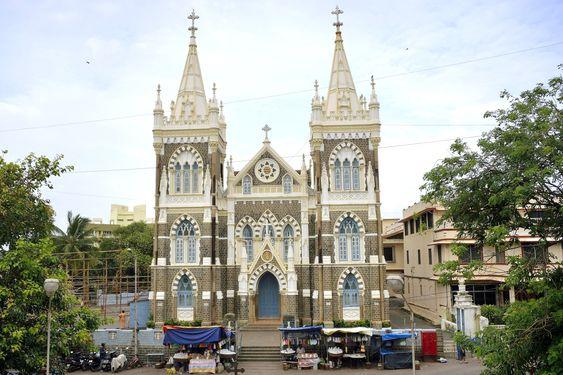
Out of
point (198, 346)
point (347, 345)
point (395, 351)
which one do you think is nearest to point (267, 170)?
point (347, 345)

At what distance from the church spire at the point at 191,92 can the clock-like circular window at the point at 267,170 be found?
5.08m

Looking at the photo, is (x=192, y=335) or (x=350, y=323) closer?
(x=192, y=335)

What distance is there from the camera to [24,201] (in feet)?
51.4

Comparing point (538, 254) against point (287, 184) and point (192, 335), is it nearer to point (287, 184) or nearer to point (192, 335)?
point (192, 335)

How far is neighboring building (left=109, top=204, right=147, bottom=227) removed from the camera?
5027 inches

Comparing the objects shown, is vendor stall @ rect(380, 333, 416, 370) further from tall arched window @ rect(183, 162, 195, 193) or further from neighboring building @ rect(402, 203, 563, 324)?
tall arched window @ rect(183, 162, 195, 193)

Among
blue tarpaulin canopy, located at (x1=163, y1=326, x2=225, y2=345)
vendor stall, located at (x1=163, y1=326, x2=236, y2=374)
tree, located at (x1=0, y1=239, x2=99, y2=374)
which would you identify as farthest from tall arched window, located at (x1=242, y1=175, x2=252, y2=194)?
tree, located at (x1=0, y1=239, x2=99, y2=374)

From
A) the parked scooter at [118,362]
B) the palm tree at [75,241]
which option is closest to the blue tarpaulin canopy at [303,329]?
the parked scooter at [118,362]

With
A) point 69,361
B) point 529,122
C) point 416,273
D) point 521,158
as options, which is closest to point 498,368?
point 521,158

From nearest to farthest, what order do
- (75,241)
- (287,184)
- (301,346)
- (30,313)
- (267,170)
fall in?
(30,313) < (301,346) < (287,184) < (267,170) < (75,241)

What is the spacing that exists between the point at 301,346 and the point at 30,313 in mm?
14186

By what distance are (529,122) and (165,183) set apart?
2635cm

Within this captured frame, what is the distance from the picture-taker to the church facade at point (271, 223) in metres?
34.2

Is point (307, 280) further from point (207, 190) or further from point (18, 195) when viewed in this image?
point (18, 195)
